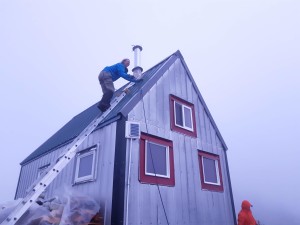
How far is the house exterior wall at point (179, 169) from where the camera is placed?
8.62 m

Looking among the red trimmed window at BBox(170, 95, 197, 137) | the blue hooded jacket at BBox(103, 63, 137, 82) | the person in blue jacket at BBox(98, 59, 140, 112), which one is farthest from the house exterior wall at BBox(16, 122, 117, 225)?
the red trimmed window at BBox(170, 95, 197, 137)

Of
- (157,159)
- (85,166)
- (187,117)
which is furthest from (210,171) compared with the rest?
(85,166)

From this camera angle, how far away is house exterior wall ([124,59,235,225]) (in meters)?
8.62

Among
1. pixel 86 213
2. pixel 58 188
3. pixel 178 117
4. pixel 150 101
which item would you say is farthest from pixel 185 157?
pixel 58 188

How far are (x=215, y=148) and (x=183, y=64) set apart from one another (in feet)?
16.1

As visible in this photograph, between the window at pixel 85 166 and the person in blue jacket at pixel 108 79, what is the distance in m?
2.10

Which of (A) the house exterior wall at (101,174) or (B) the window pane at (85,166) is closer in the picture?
(A) the house exterior wall at (101,174)

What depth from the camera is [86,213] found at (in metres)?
7.43

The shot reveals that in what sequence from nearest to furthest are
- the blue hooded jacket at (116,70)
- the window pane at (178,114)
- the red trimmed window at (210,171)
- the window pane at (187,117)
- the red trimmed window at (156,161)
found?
the red trimmed window at (156,161), the blue hooded jacket at (116,70), the red trimmed window at (210,171), the window pane at (178,114), the window pane at (187,117)

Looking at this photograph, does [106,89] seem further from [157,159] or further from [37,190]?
[37,190]

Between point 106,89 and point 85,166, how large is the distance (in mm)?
3499

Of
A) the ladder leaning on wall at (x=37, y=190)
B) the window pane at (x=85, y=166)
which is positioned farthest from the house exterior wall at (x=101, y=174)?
the ladder leaning on wall at (x=37, y=190)

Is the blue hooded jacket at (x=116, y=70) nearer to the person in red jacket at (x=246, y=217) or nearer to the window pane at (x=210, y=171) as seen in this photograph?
the window pane at (x=210, y=171)

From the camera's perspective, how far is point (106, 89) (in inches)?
370
